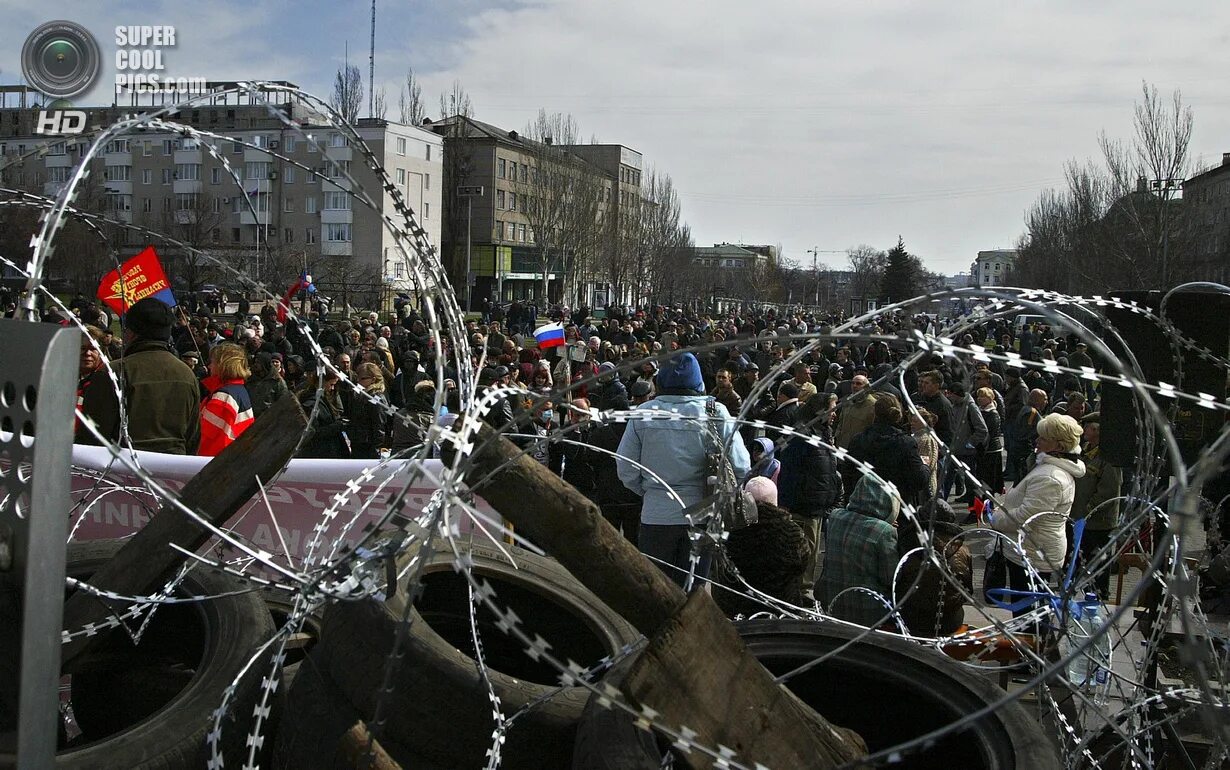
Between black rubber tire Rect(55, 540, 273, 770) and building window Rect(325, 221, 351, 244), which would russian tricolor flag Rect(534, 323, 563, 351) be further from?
building window Rect(325, 221, 351, 244)

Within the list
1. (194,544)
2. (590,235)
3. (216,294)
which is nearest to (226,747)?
(194,544)

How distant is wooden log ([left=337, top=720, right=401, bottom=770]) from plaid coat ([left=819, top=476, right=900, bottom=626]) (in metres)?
3.29

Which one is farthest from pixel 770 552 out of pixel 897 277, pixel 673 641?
pixel 897 277

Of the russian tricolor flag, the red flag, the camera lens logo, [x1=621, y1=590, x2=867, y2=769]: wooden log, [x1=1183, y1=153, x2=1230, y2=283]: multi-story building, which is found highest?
the camera lens logo

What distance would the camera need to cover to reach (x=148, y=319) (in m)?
6.71

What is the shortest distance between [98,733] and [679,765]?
2.67m

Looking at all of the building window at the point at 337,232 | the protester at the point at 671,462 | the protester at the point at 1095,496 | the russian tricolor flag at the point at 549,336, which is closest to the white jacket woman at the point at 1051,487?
the protester at the point at 1095,496

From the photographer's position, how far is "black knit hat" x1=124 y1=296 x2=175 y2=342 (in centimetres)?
668

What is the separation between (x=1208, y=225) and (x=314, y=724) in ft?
144

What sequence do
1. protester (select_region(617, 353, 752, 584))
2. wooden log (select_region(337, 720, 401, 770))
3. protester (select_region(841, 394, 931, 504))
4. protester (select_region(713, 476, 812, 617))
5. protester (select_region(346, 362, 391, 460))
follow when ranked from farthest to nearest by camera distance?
1. protester (select_region(346, 362, 391, 460))
2. protester (select_region(841, 394, 931, 504))
3. protester (select_region(617, 353, 752, 584))
4. protester (select_region(713, 476, 812, 617))
5. wooden log (select_region(337, 720, 401, 770))

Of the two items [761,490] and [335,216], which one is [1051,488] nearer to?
[761,490]

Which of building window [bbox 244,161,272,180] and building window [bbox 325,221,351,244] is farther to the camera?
building window [bbox 325,221,351,244]

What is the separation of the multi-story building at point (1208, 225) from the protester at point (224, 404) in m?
34.7

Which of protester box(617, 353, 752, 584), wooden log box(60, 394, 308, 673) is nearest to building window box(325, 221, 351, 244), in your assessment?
protester box(617, 353, 752, 584)
